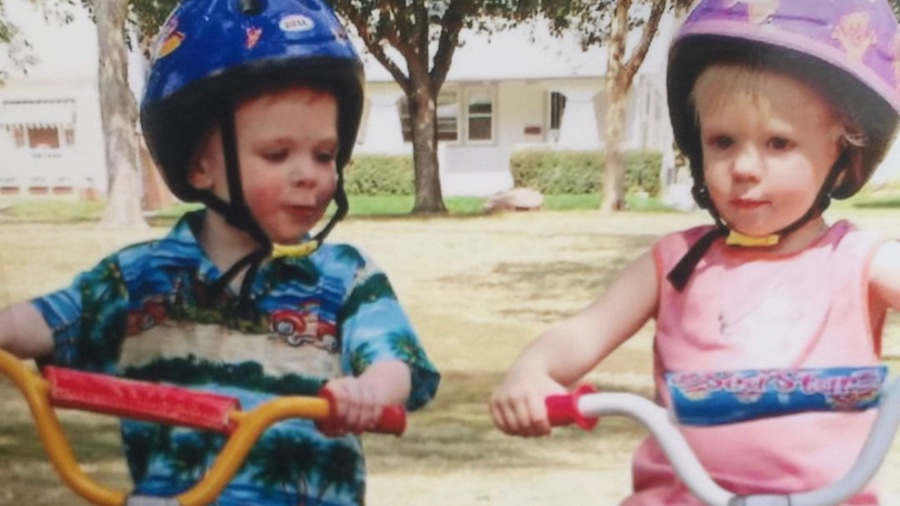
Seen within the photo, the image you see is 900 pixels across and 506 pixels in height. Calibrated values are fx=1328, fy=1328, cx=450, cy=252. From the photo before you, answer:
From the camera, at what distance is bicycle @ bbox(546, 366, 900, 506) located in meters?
2.22

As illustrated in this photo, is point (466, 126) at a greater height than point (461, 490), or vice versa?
point (466, 126)

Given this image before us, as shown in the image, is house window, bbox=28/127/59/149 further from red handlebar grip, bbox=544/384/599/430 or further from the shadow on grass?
red handlebar grip, bbox=544/384/599/430

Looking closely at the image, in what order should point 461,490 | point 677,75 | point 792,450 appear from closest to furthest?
point 792,450, point 677,75, point 461,490

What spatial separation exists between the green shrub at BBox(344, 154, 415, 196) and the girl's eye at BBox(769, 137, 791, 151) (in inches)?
32.1

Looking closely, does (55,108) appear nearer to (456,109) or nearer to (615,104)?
(456,109)

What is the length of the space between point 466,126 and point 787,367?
0.88m

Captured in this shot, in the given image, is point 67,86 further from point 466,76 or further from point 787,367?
point 787,367

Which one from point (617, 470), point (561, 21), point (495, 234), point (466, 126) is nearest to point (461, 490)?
point (617, 470)

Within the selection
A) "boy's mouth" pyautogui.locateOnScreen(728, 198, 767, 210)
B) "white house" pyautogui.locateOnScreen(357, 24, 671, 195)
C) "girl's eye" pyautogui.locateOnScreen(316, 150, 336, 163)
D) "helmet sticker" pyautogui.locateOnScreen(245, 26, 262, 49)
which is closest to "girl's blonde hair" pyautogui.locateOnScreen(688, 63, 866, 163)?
"boy's mouth" pyautogui.locateOnScreen(728, 198, 767, 210)

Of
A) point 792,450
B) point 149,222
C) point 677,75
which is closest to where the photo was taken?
point 792,450

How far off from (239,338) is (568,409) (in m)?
0.74

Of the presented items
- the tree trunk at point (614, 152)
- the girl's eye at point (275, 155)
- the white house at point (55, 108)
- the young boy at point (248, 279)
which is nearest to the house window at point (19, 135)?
the white house at point (55, 108)

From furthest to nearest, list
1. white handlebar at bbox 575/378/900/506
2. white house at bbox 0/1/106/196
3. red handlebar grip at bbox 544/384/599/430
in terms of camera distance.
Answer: white house at bbox 0/1/106/196
red handlebar grip at bbox 544/384/599/430
white handlebar at bbox 575/378/900/506

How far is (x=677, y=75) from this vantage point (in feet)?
8.37
